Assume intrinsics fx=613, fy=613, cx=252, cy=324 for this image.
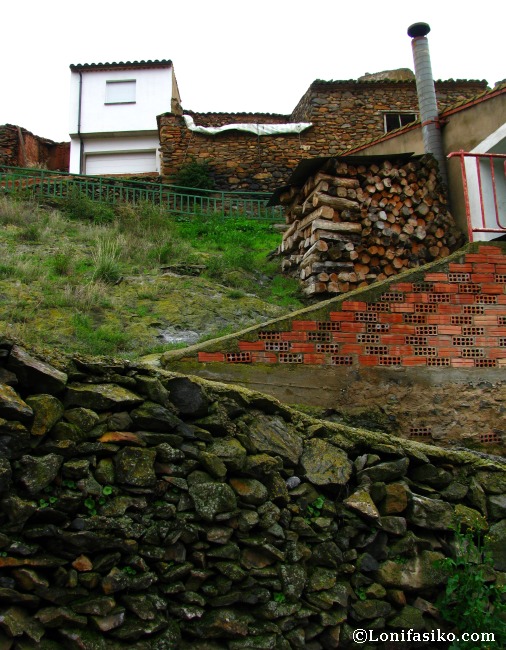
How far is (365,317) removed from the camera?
245 inches

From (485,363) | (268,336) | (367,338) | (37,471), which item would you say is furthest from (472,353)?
(37,471)

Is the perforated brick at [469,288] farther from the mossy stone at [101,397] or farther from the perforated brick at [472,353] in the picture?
the mossy stone at [101,397]

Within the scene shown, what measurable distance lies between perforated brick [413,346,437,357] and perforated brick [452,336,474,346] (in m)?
0.24

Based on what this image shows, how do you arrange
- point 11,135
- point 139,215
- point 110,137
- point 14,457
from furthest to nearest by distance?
point 110,137 < point 11,135 < point 139,215 < point 14,457

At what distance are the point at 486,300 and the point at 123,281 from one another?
5.46 m

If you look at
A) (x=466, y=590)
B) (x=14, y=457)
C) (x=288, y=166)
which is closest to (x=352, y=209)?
(x=466, y=590)

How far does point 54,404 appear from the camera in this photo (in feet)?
12.4

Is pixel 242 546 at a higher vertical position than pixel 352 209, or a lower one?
lower

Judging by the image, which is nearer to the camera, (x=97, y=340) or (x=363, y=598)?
(x=363, y=598)

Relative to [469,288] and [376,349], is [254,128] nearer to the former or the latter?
[469,288]

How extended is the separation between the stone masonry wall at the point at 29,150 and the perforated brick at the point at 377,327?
1971cm

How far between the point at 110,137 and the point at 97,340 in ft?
68.3

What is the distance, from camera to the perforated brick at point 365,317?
620 cm

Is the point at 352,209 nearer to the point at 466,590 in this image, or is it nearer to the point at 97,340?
the point at 97,340
